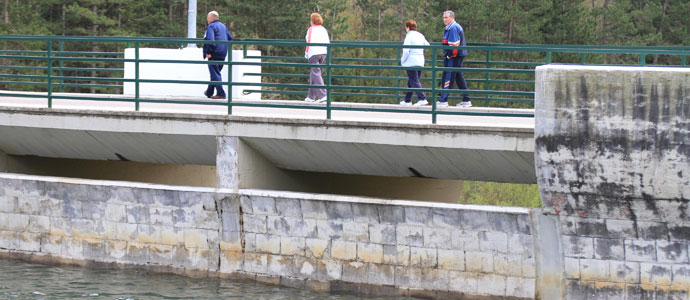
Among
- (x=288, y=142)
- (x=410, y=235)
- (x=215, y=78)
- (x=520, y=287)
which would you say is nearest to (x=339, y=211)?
(x=410, y=235)

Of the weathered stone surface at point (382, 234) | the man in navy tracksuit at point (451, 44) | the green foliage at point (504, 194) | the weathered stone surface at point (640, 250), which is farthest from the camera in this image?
the green foliage at point (504, 194)

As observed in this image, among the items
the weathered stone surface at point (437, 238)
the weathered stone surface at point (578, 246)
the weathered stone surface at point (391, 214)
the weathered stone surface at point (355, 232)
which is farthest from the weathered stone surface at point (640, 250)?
the weathered stone surface at point (355, 232)

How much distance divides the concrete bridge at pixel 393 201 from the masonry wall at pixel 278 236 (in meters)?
0.02

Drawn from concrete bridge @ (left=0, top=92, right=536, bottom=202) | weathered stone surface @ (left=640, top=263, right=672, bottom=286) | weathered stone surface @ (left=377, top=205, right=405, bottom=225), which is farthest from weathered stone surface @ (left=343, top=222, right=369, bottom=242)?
weathered stone surface @ (left=640, top=263, right=672, bottom=286)

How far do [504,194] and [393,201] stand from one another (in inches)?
853

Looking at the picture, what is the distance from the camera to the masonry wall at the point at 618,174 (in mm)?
12055

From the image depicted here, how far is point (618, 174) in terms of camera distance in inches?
486

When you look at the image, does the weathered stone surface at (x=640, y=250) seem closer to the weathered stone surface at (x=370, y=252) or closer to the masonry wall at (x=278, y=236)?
the masonry wall at (x=278, y=236)

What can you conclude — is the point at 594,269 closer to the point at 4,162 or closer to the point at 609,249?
the point at 609,249

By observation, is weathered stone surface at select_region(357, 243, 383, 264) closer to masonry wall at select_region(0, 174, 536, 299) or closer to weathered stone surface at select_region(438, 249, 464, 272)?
masonry wall at select_region(0, 174, 536, 299)

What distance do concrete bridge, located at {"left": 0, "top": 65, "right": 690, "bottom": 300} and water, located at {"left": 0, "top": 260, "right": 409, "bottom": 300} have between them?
209mm

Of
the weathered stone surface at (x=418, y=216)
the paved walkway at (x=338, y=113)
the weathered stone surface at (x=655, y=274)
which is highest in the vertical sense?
the paved walkway at (x=338, y=113)

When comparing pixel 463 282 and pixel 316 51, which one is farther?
pixel 316 51

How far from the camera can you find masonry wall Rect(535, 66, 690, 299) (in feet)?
39.5
